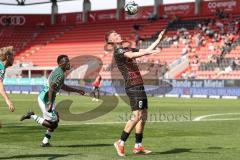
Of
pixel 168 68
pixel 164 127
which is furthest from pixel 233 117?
pixel 168 68

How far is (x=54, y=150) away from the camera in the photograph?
1385 centimetres

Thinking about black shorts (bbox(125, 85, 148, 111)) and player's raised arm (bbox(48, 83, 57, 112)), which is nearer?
black shorts (bbox(125, 85, 148, 111))

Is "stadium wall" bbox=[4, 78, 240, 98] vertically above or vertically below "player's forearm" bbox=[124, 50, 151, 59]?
below

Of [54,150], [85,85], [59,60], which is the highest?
[59,60]

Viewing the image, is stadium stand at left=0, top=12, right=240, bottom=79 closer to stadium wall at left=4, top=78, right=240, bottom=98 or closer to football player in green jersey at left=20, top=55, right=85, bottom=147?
stadium wall at left=4, top=78, right=240, bottom=98

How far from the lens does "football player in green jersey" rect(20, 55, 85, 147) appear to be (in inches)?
582

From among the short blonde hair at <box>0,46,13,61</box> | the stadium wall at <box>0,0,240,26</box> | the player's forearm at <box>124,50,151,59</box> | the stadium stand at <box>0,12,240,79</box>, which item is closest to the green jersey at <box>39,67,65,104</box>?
the short blonde hair at <box>0,46,13,61</box>

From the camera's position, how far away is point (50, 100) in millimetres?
14734

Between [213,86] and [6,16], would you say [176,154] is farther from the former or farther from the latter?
[6,16]

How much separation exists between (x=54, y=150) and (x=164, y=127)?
7296 millimetres

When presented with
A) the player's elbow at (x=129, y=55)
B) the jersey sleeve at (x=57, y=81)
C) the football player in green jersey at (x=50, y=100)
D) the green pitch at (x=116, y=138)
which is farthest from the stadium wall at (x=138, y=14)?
the player's elbow at (x=129, y=55)

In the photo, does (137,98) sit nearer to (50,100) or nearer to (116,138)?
(50,100)

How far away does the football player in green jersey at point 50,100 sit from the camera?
48.5 feet

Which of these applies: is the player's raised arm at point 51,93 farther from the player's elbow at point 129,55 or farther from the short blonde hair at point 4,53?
the player's elbow at point 129,55
